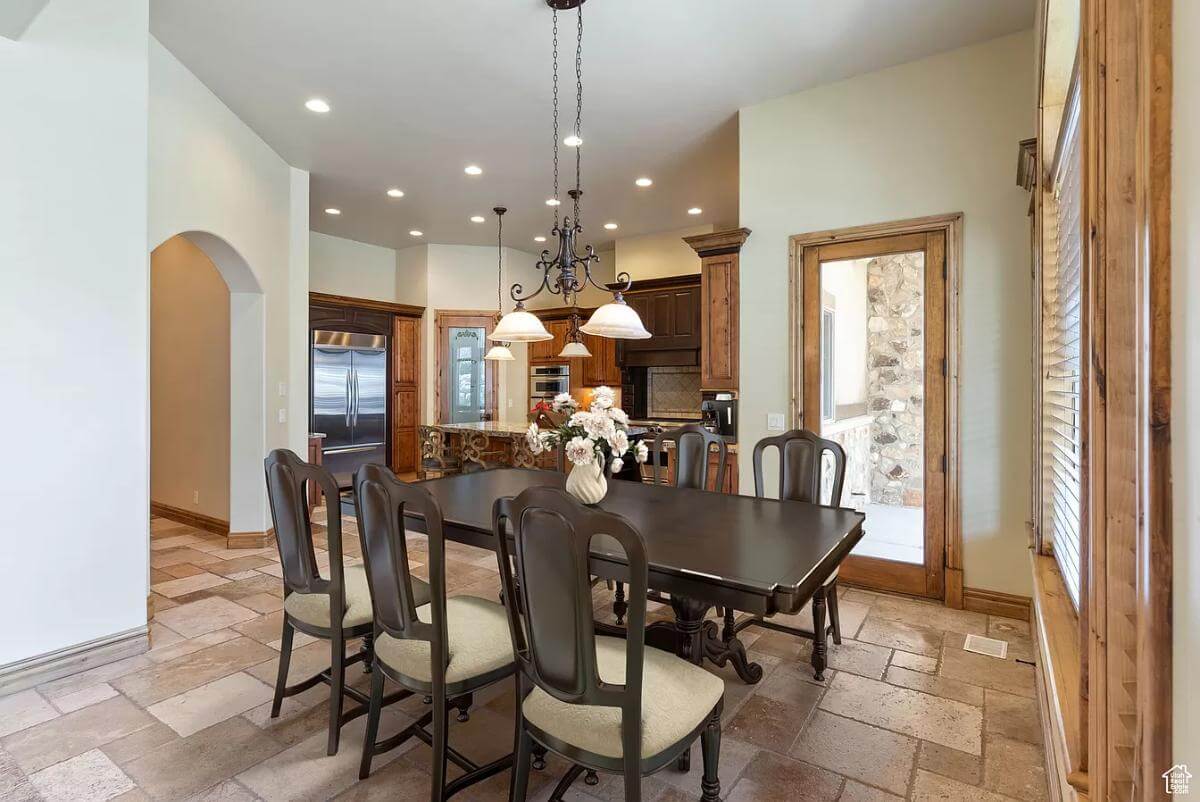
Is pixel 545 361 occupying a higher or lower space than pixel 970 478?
higher

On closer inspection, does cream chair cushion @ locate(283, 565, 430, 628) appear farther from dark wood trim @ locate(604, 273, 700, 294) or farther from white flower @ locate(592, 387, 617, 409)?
dark wood trim @ locate(604, 273, 700, 294)

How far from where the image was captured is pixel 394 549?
1769 millimetres

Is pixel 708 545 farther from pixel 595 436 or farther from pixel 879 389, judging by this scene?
pixel 879 389

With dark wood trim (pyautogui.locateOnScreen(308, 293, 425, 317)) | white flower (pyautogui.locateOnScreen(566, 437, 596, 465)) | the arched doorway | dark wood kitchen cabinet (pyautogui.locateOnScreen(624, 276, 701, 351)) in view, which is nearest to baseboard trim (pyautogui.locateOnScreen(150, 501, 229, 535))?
the arched doorway

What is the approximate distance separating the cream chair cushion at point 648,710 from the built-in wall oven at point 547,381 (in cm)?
685

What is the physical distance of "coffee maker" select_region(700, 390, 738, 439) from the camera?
4.42 m

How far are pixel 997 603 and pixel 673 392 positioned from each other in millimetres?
4796

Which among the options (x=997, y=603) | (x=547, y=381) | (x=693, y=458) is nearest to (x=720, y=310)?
(x=693, y=458)

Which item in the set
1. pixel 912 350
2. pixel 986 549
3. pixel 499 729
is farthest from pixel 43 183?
pixel 986 549

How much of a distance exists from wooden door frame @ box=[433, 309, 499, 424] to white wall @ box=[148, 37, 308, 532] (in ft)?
9.99

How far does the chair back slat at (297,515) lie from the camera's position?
1.98 metres

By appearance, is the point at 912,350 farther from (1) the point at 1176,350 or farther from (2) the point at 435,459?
(2) the point at 435,459

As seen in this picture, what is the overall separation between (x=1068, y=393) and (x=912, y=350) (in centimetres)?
156

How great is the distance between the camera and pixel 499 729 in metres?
2.30
